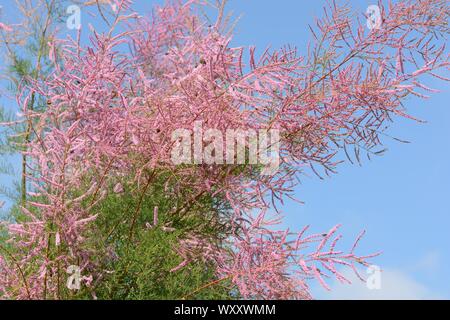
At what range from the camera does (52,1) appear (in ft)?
19.1

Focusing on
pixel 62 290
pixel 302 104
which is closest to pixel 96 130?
pixel 62 290

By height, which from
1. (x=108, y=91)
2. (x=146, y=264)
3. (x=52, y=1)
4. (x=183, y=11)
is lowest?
(x=146, y=264)

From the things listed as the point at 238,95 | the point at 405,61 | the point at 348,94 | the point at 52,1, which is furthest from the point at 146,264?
the point at 52,1

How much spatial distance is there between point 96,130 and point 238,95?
0.75m

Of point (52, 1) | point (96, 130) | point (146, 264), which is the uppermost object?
point (52, 1)

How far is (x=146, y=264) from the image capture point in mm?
3359

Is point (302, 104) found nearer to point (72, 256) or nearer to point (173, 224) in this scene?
point (173, 224)
